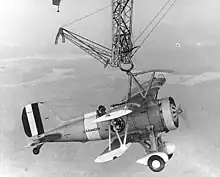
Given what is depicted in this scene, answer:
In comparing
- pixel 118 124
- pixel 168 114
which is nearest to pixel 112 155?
pixel 118 124

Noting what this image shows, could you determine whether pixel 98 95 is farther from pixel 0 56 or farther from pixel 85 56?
pixel 0 56

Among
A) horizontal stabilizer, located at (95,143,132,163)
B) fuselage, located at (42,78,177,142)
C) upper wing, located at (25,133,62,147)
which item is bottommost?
horizontal stabilizer, located at (95,143,132,163)

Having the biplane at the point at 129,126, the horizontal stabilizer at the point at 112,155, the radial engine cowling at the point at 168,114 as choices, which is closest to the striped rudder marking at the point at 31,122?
the biplane at the point at 129,126

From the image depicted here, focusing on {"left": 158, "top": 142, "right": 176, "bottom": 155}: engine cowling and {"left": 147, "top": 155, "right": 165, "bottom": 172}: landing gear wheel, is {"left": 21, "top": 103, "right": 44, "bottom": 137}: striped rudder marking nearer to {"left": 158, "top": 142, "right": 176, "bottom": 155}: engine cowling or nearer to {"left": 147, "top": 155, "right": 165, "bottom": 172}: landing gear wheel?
{"left": 147, "top": 155, "right": 165, "bottom": 172}: landing gear wheel

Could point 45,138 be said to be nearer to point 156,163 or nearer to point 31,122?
point 31,122

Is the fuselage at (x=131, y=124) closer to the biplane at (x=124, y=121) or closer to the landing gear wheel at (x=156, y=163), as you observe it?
the biplane at (x=124, y=121)

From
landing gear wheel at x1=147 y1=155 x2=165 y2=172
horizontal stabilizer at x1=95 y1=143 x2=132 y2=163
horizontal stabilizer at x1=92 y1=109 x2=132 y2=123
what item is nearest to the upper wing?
horizontal stabilizer at x1=95 y1=143 x2=132 y2=163

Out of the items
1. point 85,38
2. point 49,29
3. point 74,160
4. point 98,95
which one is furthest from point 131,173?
point 49,29
